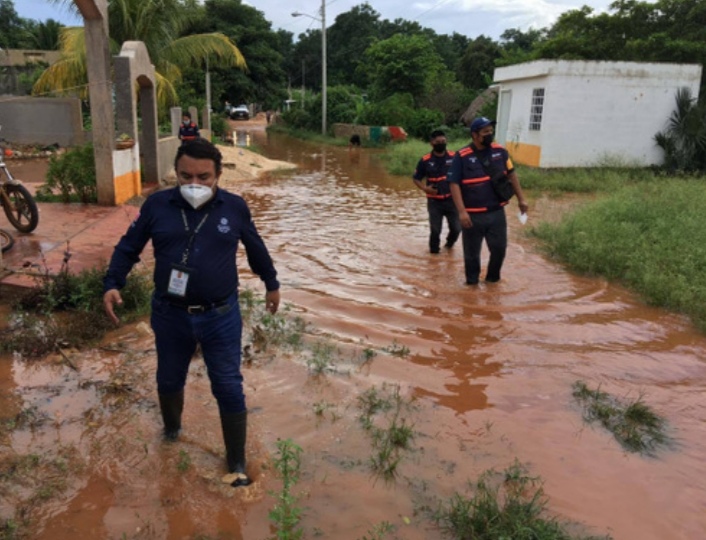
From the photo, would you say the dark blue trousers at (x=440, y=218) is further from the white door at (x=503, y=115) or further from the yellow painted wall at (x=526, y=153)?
the white door at (x=503, y=115)

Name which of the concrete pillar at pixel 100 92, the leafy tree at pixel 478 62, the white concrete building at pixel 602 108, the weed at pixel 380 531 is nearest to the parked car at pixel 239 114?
the leafy tree at pixel 478 62

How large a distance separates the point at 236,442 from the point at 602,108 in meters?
18.3

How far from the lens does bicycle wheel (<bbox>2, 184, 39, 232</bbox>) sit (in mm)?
7203

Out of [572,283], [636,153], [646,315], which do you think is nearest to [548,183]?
[636,153]

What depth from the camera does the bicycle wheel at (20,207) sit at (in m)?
7.20

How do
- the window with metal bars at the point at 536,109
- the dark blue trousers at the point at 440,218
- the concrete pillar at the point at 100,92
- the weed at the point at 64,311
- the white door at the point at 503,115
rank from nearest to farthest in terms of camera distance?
the weed at the point at 64,311, the dark blue trousers at the point at 440,218, the concrete pillar at the point at 100,92, the window with metal bars at the point at 536,109, the white door at the point at 503,115

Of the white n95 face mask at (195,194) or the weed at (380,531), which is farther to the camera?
the white n95 face mask at (195,194)

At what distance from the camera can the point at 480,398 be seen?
4.31m

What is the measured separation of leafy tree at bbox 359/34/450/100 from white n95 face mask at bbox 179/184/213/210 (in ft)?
110

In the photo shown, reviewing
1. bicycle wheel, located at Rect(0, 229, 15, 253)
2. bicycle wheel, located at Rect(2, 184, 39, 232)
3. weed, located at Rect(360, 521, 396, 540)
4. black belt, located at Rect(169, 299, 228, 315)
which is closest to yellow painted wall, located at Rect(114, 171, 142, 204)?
bicycle wheel, located at Rect(2, 184, 39, 232)

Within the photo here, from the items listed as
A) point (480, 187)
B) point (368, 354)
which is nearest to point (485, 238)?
point (480, 187)

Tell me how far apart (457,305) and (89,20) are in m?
7.20

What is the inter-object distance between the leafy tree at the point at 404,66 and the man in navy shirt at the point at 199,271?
3330 centimetres

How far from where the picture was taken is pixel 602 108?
18484 millimetres
